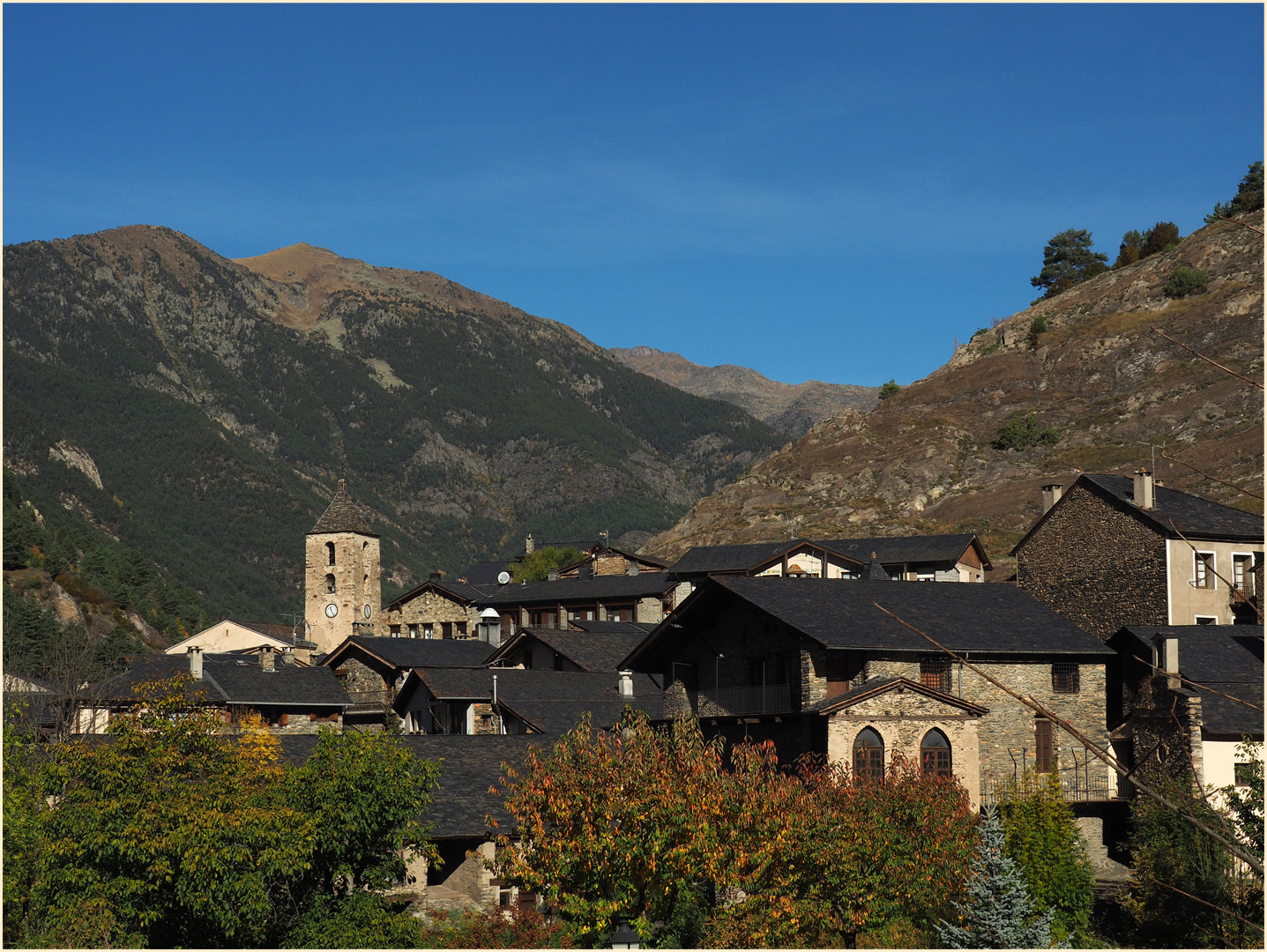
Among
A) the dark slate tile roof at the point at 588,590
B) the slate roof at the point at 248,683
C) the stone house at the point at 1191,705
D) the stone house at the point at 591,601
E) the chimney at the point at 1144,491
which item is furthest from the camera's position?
the dark slate tile roof at the point at 588,590

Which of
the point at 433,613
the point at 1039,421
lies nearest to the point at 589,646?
the point at 433,613

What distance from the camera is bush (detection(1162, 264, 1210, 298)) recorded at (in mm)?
136500

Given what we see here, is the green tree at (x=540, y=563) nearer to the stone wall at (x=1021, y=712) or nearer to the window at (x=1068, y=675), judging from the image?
the window at (x=1068, y=675)

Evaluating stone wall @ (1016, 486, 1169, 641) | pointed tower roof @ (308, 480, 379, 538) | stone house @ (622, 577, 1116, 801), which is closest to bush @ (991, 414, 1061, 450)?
pointed tower roof @ (308, 480, 379, 538)

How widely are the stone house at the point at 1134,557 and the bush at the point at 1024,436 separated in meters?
73.4

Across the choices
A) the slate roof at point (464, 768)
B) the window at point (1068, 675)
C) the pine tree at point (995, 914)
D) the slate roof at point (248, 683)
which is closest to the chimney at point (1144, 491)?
the window at point (1068, 675)

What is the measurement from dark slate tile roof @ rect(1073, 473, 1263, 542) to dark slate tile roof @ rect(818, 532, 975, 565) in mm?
30521

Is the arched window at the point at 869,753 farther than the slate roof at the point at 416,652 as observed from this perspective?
No

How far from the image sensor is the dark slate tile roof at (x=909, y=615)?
40.7 meters

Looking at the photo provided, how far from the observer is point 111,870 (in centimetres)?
2467

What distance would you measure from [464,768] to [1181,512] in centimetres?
2837

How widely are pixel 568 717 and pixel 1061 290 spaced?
13128 centimetres

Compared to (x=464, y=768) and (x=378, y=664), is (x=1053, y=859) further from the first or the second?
(x=378, y=664)

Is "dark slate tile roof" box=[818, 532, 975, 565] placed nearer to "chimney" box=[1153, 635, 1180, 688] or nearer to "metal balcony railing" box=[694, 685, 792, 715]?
"metal balcony railing" box=[694, 685, 792, 715]
